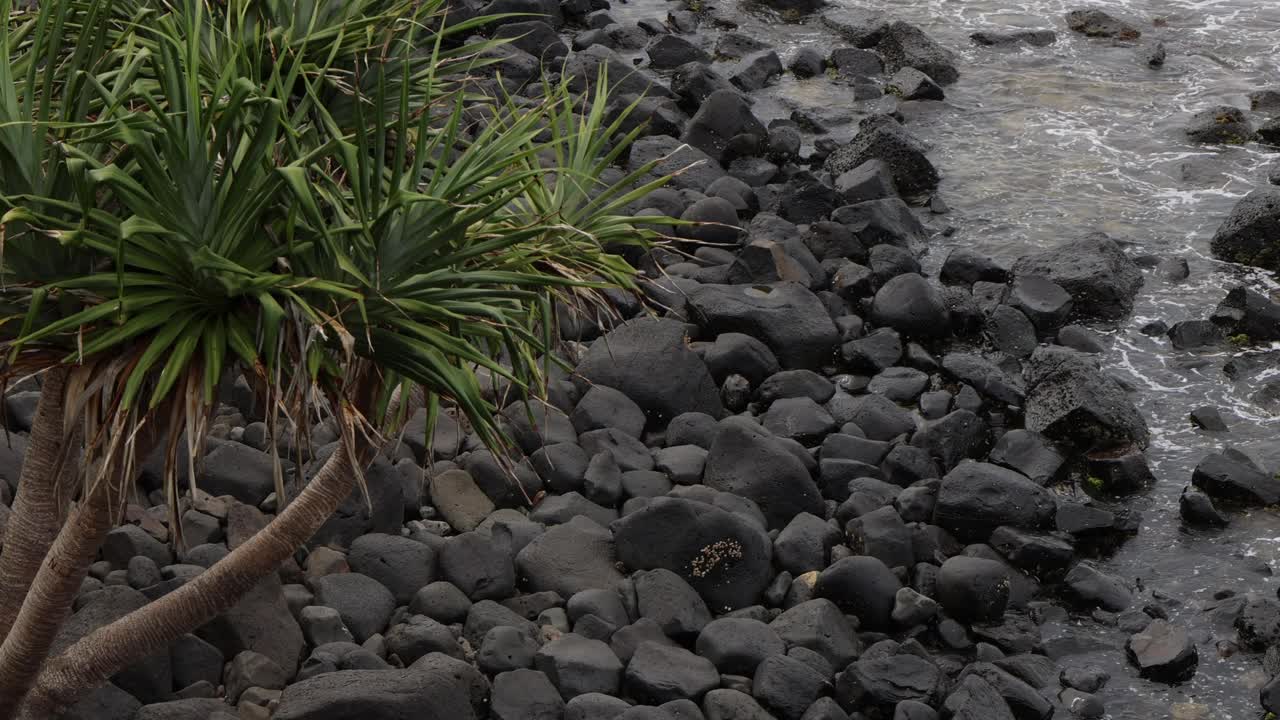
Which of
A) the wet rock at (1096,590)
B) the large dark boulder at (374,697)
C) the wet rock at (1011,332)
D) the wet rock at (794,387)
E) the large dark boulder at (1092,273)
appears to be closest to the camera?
the large dark boulder at (374,697)

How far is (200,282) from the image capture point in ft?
16.9

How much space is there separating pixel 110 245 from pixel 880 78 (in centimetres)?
1583

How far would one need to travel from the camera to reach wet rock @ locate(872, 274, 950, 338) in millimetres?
12602

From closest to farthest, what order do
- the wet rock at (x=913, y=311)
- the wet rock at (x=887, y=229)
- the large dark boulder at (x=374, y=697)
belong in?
the large dark boulder at (x=374, y=697), the wet rock at (x=913, y=311), the wet rock at (x=887, y=229)

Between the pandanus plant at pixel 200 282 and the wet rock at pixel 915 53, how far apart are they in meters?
14.1

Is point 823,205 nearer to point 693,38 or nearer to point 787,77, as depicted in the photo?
point 787,77

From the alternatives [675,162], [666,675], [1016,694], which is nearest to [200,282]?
[666,675]

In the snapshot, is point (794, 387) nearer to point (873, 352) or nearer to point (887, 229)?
point (873, 352)

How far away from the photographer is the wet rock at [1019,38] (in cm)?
2053

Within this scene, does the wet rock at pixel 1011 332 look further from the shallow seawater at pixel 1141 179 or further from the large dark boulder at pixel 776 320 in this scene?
the large dark boulder at pixel 776 320

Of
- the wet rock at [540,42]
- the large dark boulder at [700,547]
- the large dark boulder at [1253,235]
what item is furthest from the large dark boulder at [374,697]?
the wet rock at [540,42]

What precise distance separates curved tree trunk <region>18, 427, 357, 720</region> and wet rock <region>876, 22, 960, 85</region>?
14800 mm

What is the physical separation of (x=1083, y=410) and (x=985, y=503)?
173cm

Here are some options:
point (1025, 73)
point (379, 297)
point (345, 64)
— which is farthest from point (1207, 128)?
point (379, 297)
